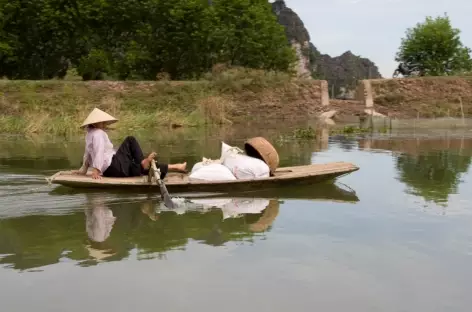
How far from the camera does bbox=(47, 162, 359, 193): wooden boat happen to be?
6070 mm

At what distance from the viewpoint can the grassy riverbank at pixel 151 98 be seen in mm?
18266

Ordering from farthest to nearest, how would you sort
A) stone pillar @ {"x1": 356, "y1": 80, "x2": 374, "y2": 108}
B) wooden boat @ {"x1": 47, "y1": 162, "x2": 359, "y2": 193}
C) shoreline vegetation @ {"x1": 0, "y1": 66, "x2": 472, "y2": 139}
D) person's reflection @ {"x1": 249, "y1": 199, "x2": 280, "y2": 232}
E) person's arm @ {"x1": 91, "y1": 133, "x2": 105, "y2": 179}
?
stone pillar @ {"x1": 356, "y1": 80, "x2": 374, "y2": 108} → shoreline vegetation @ {"x1": 0, "y1": 66, "x2": 472, "y2": 139} → person's arm @ {"x1": 91, "y1": 133, "x2": 105, "y2": 179} → wooden boat @ {"x1": 47, "y1": 162, "x2": 359, "y2": 193} → person's reflection @ {"x1": 249, "y1": 199, "x2": 280, "y2": 232}

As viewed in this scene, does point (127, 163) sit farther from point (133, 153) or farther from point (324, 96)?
point (324, 96)

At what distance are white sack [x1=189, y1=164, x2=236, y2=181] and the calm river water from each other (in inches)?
8.8

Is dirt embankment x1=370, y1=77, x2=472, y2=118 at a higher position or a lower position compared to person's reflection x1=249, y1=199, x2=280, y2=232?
higher

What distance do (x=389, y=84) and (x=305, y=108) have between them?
4.04 m

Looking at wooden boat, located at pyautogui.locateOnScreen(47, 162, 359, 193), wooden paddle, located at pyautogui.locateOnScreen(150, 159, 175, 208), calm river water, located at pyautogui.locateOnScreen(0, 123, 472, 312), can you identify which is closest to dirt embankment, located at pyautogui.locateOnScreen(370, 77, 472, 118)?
calm river water, located at pyautogui.locateOnScreen(0, 123, 472, 312)

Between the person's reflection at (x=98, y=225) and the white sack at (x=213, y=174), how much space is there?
1014mm

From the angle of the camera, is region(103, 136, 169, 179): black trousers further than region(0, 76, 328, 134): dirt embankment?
No

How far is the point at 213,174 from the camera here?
6.23m

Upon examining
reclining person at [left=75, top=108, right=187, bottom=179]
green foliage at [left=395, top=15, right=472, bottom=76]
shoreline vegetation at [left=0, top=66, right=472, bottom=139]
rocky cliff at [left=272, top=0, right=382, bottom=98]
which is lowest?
reclining person at [left=75, top=108, right=187, bottom=179]

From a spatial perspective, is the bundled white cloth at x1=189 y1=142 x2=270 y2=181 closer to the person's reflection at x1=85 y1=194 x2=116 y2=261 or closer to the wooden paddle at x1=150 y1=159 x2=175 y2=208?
the wooden paddle at x1=150 y1=159 x2=175 y2=208

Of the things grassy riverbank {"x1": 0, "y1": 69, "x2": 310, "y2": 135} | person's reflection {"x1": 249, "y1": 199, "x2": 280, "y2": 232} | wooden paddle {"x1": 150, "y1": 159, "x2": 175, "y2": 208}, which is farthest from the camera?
grassy riverbank {"x1": 0, "y1": 69, "x2": 310, "y2": 135}

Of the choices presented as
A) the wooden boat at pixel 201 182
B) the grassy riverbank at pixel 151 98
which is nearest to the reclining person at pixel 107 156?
the wooden boat at pixel 201 182
